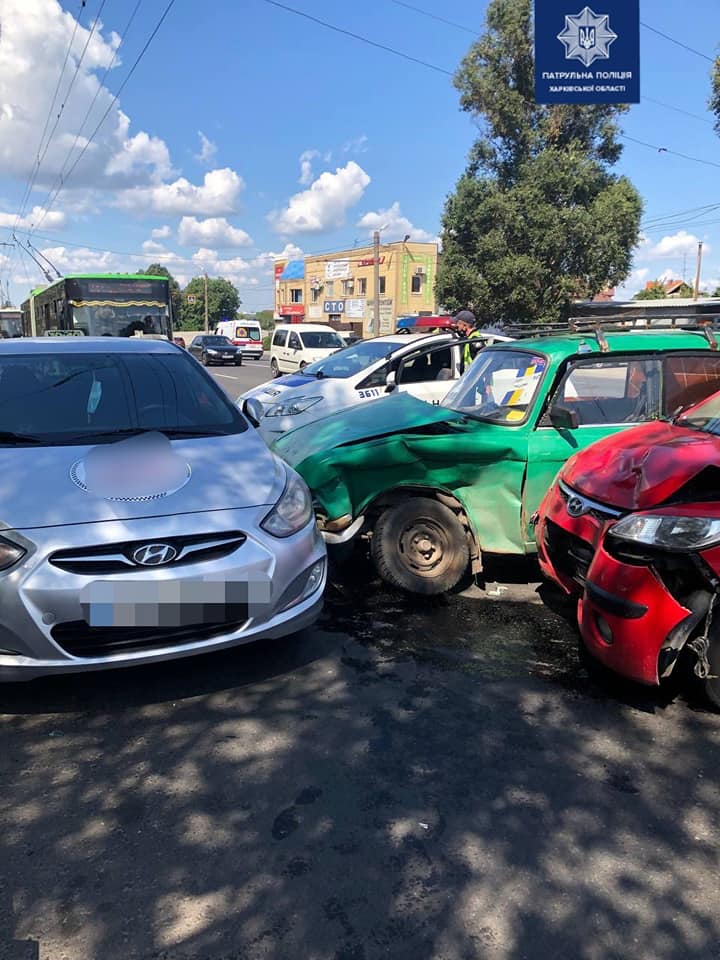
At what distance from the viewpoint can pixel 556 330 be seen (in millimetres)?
5820

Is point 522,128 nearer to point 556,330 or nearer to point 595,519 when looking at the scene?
point 556,330

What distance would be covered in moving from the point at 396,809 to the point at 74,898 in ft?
3.66

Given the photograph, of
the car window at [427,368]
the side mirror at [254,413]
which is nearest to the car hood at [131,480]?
the side mirror at [254,413]

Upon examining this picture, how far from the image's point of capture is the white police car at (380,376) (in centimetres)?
813

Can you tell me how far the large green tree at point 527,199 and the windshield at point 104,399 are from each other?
2270cm

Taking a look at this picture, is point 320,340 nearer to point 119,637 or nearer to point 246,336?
point 119,637

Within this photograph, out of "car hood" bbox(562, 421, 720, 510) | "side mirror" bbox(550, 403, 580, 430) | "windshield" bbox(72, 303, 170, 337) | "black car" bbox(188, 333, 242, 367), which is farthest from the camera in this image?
"black car" bbox(188, 333, 242, 367)

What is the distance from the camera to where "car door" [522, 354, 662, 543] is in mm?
4656

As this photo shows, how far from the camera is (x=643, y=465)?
3553mm

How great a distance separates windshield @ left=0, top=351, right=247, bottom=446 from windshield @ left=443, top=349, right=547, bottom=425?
1729 mm

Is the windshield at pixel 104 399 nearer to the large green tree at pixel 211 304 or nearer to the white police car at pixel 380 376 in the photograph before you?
the white police car at pixel 380 376

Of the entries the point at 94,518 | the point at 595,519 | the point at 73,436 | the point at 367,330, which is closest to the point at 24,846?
the point at 94,518

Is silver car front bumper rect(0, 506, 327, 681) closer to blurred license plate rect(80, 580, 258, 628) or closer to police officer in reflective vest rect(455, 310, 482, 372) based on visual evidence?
blurred license plate rect(80, 580, 258, 628)

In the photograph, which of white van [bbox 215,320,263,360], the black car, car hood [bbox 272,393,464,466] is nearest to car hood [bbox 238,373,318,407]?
car hood [bbox 272,393,464,466]
